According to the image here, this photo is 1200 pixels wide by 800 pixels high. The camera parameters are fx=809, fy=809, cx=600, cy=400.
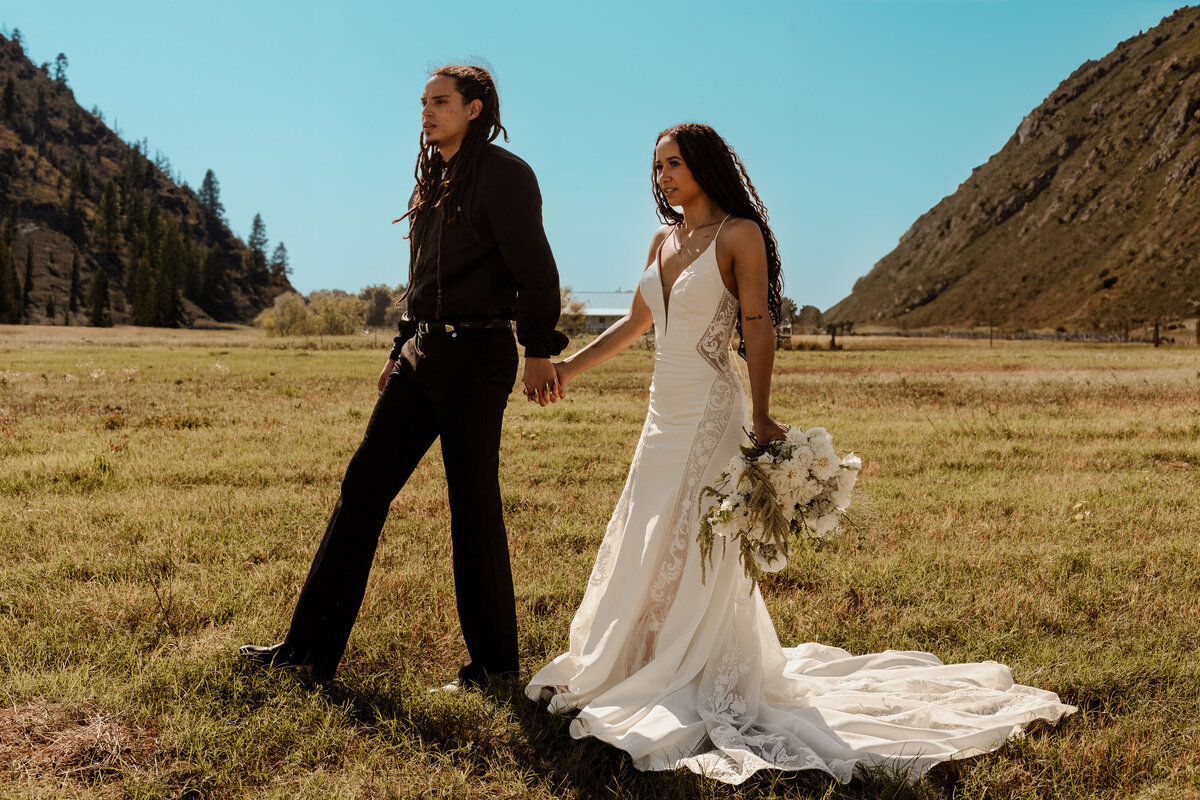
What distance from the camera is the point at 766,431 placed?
371 cm

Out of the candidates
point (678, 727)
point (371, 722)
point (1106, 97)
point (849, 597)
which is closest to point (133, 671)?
point (371, 722)

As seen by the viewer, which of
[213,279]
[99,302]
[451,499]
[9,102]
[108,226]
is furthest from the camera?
[9,102]

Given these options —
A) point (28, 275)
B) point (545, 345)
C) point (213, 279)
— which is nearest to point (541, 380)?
point (545, 345)

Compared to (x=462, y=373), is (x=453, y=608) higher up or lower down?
lower down

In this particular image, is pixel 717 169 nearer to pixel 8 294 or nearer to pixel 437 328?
pixel 437 328

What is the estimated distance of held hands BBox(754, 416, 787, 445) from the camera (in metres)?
3.70

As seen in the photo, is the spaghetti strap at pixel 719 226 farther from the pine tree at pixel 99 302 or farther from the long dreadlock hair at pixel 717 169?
the pine tree at pixel 99 302

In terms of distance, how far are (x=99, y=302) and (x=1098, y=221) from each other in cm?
17808

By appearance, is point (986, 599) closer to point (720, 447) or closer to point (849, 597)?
point (849, 597)

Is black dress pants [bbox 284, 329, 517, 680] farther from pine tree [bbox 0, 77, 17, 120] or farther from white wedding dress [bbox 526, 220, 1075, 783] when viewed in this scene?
pine tree [bbox 0, 77, 17, 120]

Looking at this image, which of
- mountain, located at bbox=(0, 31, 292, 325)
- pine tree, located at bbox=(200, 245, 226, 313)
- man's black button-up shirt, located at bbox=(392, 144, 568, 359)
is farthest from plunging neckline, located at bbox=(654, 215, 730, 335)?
pine tree, located at bbox=(200, 245, 226, 313)

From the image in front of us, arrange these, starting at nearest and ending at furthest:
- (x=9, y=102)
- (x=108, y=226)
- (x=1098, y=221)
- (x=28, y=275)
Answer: (x=28, y=275)
(x=1098, y=221)
(x=108, y=226)
(x=9, y=102)

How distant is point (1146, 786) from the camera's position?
10.7 feet

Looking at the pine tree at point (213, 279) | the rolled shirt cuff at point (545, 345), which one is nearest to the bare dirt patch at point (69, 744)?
the rolled shirt cuff at point (545, 345)
